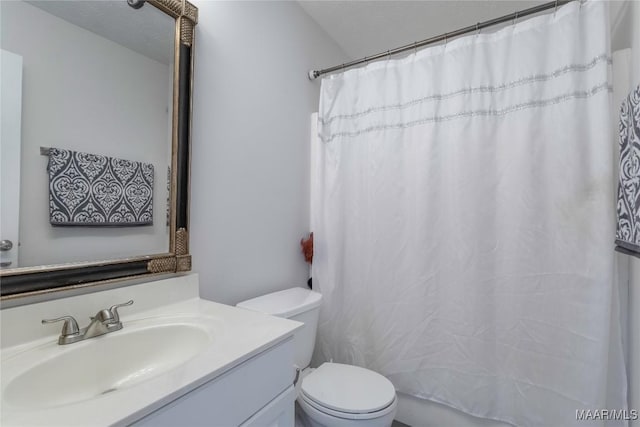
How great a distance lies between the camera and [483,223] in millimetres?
1337

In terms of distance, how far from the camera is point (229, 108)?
1335 mm

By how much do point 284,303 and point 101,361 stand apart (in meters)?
0.70

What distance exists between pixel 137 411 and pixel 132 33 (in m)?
1.14

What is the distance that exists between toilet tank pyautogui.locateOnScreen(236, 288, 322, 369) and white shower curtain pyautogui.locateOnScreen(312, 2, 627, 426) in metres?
0.32

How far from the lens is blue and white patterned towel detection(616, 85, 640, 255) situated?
837 millimetres

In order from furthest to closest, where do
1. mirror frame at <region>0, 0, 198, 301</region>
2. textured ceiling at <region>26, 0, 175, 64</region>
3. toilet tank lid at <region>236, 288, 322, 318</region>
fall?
1. toilet tank lid at <region>236, 288, 322, 318</region>
2. mirror frame at <region>0, 0, 198, 301</region>
3. textured ceiling at <region>26, 0, 175, 64</region>

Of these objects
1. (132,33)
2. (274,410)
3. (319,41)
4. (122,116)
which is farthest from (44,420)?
(319,41)

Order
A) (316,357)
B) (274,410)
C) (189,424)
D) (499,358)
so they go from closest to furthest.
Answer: (189,424) < (274,410) < (499,358) < (316,357)

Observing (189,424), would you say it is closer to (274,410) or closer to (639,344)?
(274,410)

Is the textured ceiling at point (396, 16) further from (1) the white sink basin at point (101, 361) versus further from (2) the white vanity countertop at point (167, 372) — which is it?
(1) the white sink basin at point (101, 361)

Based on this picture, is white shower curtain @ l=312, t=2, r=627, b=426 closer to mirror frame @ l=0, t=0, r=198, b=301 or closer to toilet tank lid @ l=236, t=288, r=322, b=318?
toilet tank lid @ l=236, t=288, r=322, b=318

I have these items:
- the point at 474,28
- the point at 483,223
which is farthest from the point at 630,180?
the point at 474,28

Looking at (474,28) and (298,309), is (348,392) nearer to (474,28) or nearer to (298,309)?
(298,309)

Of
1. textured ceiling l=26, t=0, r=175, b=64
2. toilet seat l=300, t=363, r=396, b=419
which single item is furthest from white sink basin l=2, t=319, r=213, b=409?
textured ceiling l=26, t=0, r=175, b=64
